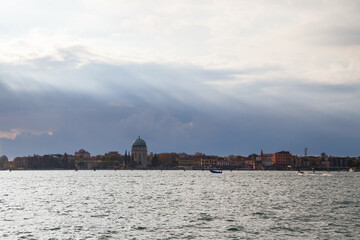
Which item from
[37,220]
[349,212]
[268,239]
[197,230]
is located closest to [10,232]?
[37,220]

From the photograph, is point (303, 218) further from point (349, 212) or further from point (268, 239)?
point (268, 239)

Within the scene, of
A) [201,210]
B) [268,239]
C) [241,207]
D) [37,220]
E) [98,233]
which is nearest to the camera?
[268,239]

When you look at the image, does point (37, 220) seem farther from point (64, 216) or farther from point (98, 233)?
point (98, 233)

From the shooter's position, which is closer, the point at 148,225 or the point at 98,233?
the point at 98,233

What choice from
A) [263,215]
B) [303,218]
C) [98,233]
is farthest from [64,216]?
[303,218]

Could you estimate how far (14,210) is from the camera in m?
43.7

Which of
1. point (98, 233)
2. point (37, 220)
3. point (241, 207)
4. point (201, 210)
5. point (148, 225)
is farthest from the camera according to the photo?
point (241, 207)

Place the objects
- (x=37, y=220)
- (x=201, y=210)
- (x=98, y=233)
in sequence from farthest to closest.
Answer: (x=201, y=210), (x=37, y=220), (x=98, y=233)

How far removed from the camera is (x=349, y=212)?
143 ft

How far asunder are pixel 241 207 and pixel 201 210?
514cm

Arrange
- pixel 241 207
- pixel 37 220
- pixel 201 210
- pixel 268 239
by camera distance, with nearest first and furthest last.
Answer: pixel 268 239
pixel 37 220
pixel 201 210
pixel 241 207

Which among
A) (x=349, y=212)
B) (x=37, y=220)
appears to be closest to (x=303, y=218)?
(x=349, y=212)

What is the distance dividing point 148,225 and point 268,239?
950cm

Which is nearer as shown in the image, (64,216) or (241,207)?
(64,216)
